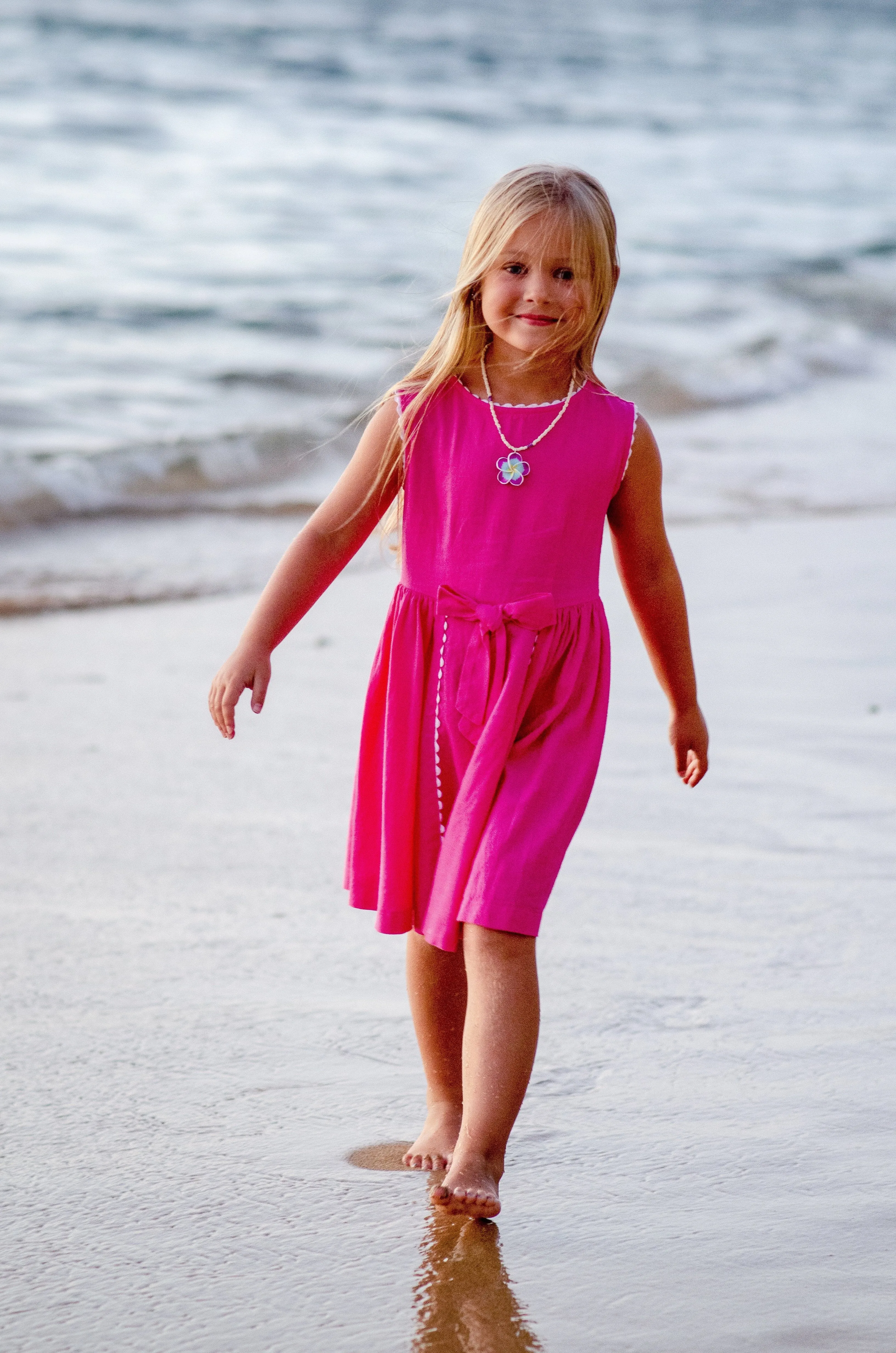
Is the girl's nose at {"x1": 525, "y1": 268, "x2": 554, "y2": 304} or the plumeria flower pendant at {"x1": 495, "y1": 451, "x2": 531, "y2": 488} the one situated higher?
the girl's nose at {"x1": 525, "y1": 268, "x2": 554, "y2": 304}

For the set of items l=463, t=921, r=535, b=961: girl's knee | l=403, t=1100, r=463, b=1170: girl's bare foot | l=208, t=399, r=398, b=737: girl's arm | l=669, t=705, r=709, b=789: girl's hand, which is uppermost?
l=208, t=399, r=398, b=737: girl's arm

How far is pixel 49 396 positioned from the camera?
8.77 metres

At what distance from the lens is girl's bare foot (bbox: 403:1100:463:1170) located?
7.22 feet

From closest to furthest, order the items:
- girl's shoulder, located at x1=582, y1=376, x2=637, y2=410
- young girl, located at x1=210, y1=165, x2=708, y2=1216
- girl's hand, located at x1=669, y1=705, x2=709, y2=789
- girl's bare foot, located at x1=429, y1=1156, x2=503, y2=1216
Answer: girl's bare foot, located at x1=429, y1=1156, x2=503, y2=1216
young girl, located at x1=210, y1=165, x2=708, y2=1216
girl's shoulder, located at x1=582, y1=376, x2=637, y2=410
girl's hand, located at x1=669, y1=705, x2=709, y2=789

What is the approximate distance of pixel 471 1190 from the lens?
2016 mm

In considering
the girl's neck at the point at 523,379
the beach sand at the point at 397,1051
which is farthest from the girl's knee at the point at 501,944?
the girl's neck at the point at 523,379

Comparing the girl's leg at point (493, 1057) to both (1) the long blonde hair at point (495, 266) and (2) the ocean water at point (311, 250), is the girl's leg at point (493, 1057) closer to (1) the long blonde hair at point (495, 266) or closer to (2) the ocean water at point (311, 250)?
(1) the long blonde hair at point (495, 266)

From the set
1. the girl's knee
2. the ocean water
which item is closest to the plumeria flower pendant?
the ocean water

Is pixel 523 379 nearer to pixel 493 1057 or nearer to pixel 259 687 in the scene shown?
pixel 259 687

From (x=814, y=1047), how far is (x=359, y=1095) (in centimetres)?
69

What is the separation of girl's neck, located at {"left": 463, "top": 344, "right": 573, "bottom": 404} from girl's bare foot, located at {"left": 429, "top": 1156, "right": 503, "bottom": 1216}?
0.98 metres

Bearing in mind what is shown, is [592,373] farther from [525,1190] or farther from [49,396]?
[49,396]

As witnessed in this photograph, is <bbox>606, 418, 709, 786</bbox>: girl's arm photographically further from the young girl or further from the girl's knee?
the girl's knee

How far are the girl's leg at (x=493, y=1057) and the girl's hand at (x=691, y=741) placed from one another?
426mm
